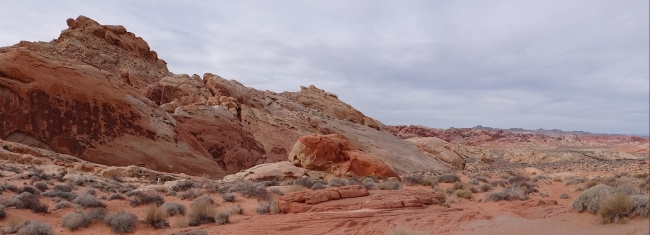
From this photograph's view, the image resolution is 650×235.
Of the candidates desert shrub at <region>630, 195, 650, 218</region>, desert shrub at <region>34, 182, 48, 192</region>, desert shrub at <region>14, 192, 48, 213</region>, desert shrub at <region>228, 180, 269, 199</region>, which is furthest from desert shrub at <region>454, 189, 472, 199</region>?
desert shrub at <region>34, 182, 48, 192</region>

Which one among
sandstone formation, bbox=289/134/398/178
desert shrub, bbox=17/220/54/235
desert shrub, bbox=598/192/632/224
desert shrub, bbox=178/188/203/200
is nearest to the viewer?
desert shrub, bbox=598/192/632/224

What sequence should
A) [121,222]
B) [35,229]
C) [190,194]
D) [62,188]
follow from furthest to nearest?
[190,194] < [62,188] < [121,222] < [35,229]

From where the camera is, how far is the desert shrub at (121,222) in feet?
32.2

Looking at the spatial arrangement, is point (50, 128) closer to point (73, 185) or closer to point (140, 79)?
point (73, 185)

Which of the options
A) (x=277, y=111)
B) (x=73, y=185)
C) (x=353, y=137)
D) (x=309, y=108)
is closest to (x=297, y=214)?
(x=73, y=185)

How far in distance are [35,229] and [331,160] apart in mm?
16676

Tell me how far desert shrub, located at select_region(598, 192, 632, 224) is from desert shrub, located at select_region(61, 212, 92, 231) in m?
11.8

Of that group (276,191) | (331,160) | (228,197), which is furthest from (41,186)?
(331,160)

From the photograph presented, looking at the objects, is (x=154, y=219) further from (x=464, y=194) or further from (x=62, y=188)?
(x=464, y=194)

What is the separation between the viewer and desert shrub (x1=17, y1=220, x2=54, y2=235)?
338 inches

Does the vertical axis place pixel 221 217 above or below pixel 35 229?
below

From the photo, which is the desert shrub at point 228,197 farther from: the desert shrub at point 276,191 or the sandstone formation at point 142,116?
the sandstone formation at point 142,116

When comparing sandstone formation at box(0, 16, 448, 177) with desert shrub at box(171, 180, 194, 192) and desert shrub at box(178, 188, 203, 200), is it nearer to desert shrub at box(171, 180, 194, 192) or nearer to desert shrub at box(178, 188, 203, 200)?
desert shrub at box(171, 180, 194, 192)

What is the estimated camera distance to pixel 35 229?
28.6 feet
